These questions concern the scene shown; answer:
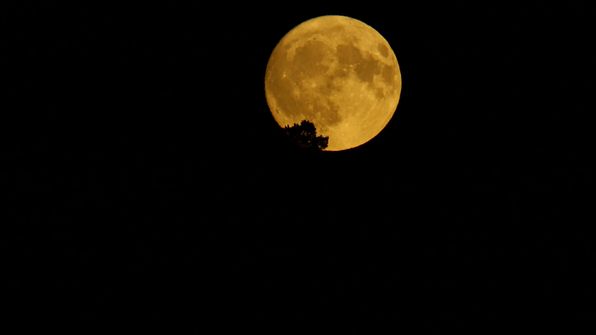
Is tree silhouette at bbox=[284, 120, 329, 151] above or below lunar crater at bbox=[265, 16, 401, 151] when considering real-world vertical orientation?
below

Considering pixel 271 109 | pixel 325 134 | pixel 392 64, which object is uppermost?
pixel 392 64

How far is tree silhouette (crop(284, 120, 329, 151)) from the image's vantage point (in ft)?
19.7

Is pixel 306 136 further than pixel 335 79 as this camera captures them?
Yes

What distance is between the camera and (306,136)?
609 cm

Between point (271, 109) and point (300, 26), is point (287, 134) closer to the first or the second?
point (271, 109)

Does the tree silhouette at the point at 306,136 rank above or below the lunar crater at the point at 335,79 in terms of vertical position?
below

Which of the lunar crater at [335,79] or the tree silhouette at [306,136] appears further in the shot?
the tree silhouette at [306,136]

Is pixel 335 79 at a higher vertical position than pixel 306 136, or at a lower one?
higher

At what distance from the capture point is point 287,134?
632cm

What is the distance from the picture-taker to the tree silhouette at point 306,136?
19.7 feet

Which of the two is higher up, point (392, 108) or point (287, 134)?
point (392, 108)

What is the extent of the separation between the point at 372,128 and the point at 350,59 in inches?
46.2

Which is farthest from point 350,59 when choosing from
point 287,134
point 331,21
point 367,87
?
point 287,134

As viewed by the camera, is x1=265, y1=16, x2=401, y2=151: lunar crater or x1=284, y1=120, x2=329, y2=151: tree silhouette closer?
x1=265, y1=16, x2=401, y2=151: lunar crater
